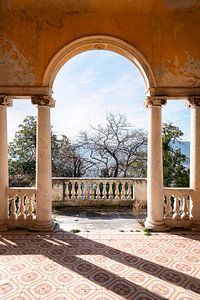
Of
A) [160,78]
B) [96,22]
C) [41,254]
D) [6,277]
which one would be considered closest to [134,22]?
[96,22]

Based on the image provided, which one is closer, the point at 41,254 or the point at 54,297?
the point at 54,297

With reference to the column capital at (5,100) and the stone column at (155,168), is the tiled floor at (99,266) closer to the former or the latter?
the stone column at (155,168)

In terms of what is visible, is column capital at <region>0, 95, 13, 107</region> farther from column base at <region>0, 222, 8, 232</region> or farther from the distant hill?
the distant hill

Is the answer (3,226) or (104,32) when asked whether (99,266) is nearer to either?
(3,226)

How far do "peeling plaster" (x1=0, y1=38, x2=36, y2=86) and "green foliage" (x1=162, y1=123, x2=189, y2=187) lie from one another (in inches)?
278

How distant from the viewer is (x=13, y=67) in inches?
249

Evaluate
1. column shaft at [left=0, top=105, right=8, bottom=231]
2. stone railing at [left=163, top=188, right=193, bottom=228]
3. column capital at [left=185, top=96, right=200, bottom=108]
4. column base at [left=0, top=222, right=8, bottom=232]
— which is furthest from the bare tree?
column base at [left=0, top=222, right=8, bottom=232]

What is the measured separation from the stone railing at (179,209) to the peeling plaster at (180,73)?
300cm

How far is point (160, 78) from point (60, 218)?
214 inches

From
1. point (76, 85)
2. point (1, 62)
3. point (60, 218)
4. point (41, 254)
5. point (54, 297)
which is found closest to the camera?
point (54, 297)

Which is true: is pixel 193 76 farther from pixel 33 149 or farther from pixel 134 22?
pixel 33 149

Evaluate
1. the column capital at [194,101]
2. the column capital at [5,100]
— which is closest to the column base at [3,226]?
the column capital at [5,100]

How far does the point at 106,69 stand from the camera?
519 inches

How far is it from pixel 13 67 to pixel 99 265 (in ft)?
17.7
